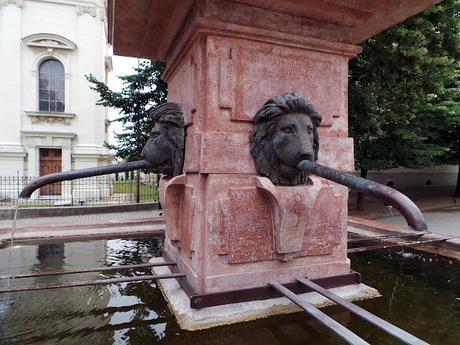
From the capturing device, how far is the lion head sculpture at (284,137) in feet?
9.14

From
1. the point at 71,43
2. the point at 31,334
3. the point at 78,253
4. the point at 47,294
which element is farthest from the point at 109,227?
the point at 71,43

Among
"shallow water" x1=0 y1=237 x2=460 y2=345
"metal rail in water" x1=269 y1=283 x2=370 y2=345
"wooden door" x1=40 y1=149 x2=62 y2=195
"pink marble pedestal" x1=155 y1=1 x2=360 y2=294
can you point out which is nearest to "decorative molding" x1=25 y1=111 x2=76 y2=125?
"wooden door" x1=40 y1=149 x2=62 y2=195

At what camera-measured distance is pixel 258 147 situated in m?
2.93

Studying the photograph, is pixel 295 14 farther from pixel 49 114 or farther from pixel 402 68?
pixel 49 114

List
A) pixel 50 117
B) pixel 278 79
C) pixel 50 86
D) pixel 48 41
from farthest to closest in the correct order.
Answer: pixel 50 86 → pixel 50 117 → pixel 48 41 → pixel 278 79

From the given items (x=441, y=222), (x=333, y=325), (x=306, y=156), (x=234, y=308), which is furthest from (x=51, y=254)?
(x=441, y=222)

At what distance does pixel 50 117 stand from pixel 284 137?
18.5 m

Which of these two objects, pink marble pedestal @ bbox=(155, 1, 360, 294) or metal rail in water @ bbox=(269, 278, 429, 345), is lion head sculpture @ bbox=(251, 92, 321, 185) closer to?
pink marble pedestal @ bbox=(155, 1, 360, 294)

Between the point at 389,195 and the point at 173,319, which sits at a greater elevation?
the point at 389,195

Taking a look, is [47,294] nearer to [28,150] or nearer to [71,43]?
[28,150]

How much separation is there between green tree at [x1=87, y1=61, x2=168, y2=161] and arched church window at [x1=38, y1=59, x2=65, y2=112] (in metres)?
9.62

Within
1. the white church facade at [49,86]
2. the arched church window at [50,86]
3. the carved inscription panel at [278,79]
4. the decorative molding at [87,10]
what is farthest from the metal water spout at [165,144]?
the decorative molding at [87,10]

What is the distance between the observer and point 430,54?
793 cm

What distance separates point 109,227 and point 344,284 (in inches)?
207
